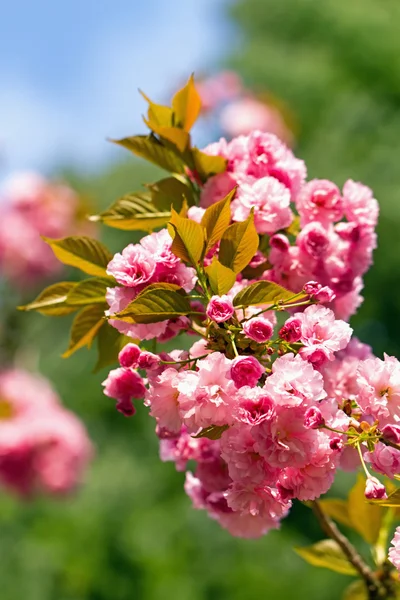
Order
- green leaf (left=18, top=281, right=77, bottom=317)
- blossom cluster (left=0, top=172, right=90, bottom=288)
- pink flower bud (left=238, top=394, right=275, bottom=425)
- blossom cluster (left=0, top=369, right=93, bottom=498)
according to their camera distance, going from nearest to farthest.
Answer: pink flower bud (left=238, top=394, right=275, bottom=425) < green leaf (left=18, top=281, right=77, bottom=317) < blossom cluster (left=0, top=369, right=93, bottom=498) < blossom cluster (left=0, top=172, right=90, bottom=288)

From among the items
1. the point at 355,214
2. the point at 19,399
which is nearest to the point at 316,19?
the point at 19,399

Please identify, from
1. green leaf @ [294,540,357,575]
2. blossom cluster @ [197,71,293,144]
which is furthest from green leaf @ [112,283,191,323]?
blossom cluster @ [197,71,293,144]

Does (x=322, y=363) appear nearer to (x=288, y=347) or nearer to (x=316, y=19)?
(x=288, y=347)

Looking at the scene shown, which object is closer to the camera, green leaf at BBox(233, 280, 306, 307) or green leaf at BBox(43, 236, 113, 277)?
green leaf at BBox(233, 280, 306, 307)

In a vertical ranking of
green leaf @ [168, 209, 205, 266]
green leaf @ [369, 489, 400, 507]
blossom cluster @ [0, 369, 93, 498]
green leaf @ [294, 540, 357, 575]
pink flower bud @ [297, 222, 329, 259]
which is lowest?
blossom cluster @ [0, 369, 93, 498]

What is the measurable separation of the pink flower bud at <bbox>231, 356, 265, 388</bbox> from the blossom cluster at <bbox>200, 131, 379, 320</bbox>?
18 centimetres

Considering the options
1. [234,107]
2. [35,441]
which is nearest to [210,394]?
[35,441]

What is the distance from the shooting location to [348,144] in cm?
531

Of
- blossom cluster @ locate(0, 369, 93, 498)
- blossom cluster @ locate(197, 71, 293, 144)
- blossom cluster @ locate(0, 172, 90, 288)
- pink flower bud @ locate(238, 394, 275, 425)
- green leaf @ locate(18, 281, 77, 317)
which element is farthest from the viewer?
blossom cluster @ locate(197, 71, 293, 144)

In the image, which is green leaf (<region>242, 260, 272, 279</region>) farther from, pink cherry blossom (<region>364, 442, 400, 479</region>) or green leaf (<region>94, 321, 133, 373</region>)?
pink cherry blossom (<region>364, 442, 400, 479</region>)

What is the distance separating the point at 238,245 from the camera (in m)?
0.59

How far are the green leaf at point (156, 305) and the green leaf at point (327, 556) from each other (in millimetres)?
310

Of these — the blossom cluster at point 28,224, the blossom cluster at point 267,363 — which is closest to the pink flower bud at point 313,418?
the blossom cluster at point 267,363

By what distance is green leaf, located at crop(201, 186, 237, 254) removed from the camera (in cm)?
59
